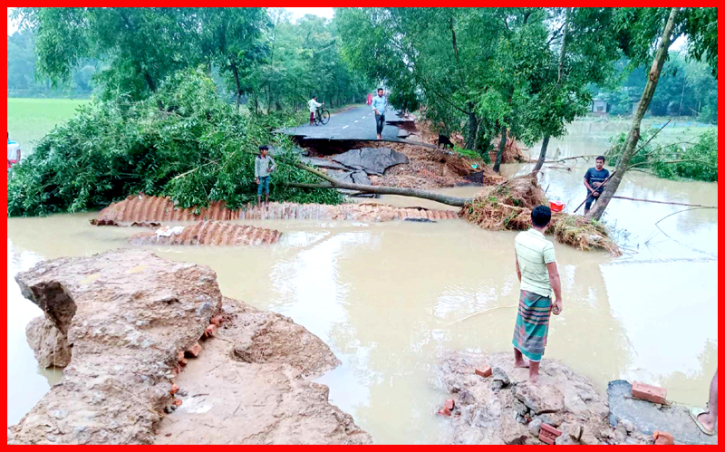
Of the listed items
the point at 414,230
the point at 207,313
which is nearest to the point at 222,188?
the point at 414,230

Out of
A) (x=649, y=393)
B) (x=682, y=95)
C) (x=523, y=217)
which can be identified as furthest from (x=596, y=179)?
(x=682, y=95)

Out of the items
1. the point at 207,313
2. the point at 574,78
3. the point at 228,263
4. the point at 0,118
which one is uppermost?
the point at 574,78

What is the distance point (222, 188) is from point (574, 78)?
8.41 m

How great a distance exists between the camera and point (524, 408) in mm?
3645

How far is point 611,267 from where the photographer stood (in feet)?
24.7

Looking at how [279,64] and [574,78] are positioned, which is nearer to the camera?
[574,78]

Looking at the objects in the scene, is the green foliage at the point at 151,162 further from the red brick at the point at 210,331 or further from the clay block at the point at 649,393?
the clay block at the point at 649,393

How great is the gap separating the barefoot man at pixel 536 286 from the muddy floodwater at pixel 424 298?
90cm

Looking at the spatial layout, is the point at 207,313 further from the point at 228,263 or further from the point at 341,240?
the point at 341,240

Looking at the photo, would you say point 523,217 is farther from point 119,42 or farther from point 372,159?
point 119,42

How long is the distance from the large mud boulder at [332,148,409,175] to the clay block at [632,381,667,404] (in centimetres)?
1065

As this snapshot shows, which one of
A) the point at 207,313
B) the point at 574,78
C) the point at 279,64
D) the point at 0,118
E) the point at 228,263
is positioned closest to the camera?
the point at 207,313

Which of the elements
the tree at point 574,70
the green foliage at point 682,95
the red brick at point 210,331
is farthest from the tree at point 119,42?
the green foliage at point 682,95

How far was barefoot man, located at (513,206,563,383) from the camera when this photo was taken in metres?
3.62
